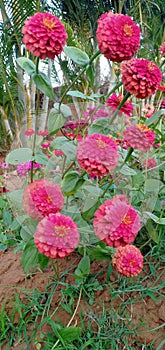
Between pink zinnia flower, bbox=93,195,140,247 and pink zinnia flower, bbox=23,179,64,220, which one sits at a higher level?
pink zinnia flower, bbox=23,179,64,220

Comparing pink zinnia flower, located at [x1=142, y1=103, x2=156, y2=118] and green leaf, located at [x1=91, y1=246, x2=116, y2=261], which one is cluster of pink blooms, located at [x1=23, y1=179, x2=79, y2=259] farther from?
pink zinnia flower, located at [x1=142, y1=103, x2=156, y2=118]

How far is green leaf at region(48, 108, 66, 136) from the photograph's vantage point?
25.0 inches

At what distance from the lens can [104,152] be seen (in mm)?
496

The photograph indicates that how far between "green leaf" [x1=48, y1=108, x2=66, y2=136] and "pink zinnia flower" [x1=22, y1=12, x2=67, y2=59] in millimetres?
137

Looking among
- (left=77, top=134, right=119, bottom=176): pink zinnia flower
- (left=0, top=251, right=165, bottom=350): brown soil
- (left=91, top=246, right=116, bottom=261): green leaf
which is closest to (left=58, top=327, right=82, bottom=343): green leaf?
(left=0, top=251, right=165, bottom=350): brown soil

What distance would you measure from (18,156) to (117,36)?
0.96 feet

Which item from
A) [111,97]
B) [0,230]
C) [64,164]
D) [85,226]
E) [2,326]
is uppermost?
[111,97]

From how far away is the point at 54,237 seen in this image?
1.63ft

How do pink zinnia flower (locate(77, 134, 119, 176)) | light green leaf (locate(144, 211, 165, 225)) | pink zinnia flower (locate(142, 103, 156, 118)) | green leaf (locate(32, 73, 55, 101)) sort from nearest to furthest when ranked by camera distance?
pink zinnia flower (locate(77, 134, 119, 176)), green leaf (locate(32, 73, 55, 101)), light green leaf (locate(144, 211, 165, 225)), pink zinnia flower (locate(142, 103, 156, 118))

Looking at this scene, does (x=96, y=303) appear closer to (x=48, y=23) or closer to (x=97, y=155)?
(x=97, y=155)

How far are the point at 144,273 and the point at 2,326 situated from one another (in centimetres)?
37

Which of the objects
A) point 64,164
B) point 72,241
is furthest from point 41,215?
point 64,164

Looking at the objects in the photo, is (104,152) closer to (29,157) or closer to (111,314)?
(29,157)

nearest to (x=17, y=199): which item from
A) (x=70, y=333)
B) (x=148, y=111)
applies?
(x=70, y=333)
